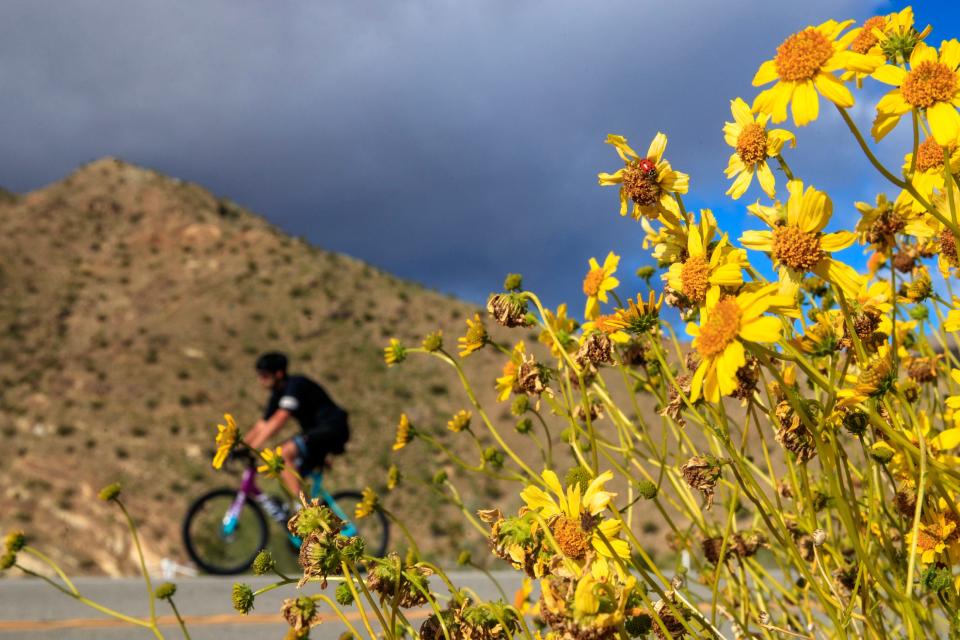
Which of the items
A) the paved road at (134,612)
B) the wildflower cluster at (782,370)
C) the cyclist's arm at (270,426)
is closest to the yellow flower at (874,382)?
the wildflower cluster at (782,370)

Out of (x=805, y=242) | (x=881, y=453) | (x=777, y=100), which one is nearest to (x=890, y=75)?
(x=777, y=100)

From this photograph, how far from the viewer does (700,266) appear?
1.24 meters

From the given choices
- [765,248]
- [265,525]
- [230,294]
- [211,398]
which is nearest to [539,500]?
[765,248]

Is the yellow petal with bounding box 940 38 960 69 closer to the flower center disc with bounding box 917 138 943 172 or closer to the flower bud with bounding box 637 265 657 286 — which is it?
the flower center disc with bounding box 917 138 943 172

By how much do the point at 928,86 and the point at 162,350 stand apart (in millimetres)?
24122

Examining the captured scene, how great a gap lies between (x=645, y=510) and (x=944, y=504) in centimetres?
1658

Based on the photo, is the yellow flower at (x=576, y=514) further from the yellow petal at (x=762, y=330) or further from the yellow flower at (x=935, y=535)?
the yellow flower at (x=935, y=535)

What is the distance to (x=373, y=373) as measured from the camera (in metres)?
24.5

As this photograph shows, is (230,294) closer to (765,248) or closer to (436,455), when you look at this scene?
(436,455)

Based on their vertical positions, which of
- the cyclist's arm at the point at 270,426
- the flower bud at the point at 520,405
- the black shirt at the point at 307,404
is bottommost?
the flower bud at the point at 520,405

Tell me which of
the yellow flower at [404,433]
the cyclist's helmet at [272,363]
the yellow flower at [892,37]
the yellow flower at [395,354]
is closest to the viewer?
the yellow flower at [892,37]

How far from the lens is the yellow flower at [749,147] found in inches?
59.8

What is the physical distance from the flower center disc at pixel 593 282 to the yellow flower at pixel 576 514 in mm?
784

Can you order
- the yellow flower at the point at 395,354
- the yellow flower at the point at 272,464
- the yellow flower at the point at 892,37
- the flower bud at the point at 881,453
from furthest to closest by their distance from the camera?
the yellow flower at the point at 395,354, the yellow flower at the point at 272,464, the yellow flower at the point at 892,37, the flower bud at the point at 881,453
